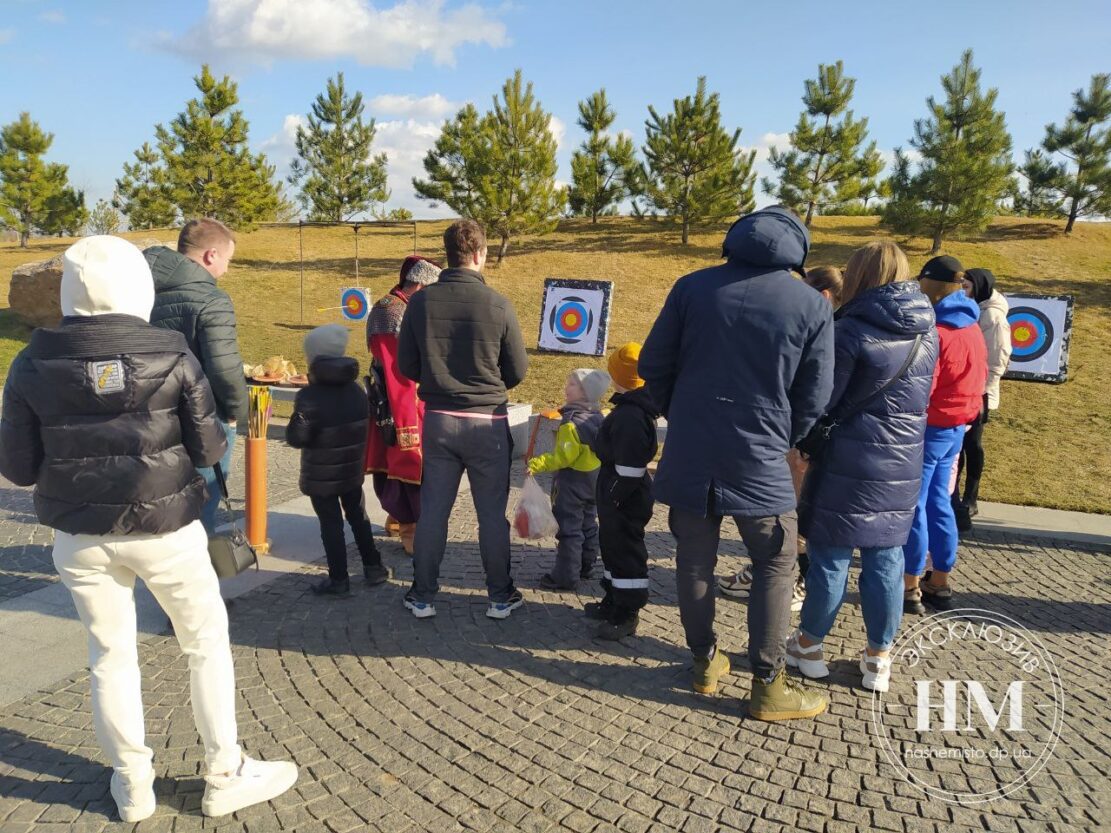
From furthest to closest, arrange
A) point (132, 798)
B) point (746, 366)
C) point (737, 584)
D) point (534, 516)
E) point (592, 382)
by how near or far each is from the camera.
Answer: point (737, 584), point (534, 516), point (592, 382), point (746, 366), point (132, 798)

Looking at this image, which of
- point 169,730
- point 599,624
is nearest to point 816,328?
point 599,624

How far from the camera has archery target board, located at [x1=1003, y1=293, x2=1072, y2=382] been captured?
7930 millimetres

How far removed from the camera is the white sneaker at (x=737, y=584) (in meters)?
4.57

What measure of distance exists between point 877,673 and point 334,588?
291 cm

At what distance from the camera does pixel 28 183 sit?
33438 millimetres

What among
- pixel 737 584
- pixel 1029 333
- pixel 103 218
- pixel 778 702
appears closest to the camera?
pixel 778 702

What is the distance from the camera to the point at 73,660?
3564 millimetres

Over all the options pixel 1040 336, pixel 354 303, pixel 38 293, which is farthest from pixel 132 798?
pixel 38 293

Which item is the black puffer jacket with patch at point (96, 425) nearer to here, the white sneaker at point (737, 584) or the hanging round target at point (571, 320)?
the white sneaker at point (737, 584)

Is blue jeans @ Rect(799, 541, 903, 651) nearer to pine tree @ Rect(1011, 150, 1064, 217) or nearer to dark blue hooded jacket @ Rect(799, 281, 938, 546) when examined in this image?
dark blue hooded jacket @ Rect(799, 281, 938, 546)

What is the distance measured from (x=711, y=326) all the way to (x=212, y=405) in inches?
72.9

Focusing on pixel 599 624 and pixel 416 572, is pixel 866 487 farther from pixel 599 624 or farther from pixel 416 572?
pixel 416 572

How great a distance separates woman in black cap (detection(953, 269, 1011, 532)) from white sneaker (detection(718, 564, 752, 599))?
5.07ft

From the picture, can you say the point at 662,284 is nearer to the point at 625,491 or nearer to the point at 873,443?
the point at 625,491
